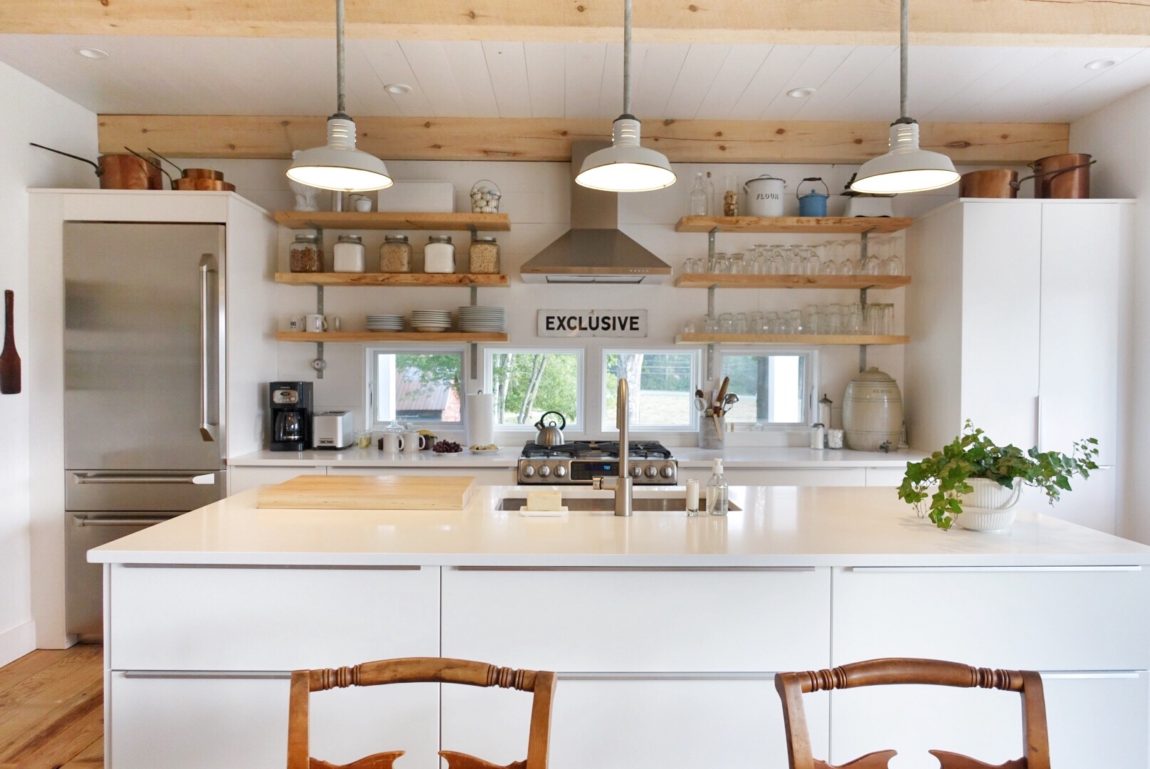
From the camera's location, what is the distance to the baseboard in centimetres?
312

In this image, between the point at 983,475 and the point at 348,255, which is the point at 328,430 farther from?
the point at 983,475

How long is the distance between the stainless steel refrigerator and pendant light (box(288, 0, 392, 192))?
157 centimetres

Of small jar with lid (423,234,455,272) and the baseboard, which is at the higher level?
small jar with lid (423,234,455,272)

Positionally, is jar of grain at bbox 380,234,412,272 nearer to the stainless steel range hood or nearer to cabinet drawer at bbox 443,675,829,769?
the stainless steel range hood

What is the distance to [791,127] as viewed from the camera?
12.8ft

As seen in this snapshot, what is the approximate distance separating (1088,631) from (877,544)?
0.56 metres

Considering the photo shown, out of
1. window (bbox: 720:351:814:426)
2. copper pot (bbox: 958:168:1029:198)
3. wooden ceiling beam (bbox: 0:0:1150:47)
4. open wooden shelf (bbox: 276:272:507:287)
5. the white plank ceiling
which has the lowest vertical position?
window (bbox: 720:351:814:426)

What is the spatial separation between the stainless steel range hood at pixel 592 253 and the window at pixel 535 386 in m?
0.51

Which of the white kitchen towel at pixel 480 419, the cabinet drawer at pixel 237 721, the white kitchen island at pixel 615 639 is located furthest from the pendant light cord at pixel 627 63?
the white kitchen towel at pixel 480 419

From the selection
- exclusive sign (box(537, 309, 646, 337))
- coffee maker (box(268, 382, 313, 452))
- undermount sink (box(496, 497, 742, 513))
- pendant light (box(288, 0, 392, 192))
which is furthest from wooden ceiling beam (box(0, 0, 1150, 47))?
exclusive sign (box(537, 309, 646, 337))

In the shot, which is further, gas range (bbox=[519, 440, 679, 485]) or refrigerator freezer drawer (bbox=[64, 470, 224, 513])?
gas range (bbox=[519, 440, 679, 485])

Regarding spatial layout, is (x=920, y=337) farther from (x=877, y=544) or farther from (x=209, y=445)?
(x=209, y=445)

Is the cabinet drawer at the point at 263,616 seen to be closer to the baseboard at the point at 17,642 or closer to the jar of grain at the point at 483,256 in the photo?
the baseboard at the point at 17,642

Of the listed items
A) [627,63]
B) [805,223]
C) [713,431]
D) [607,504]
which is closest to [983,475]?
[607,504]
